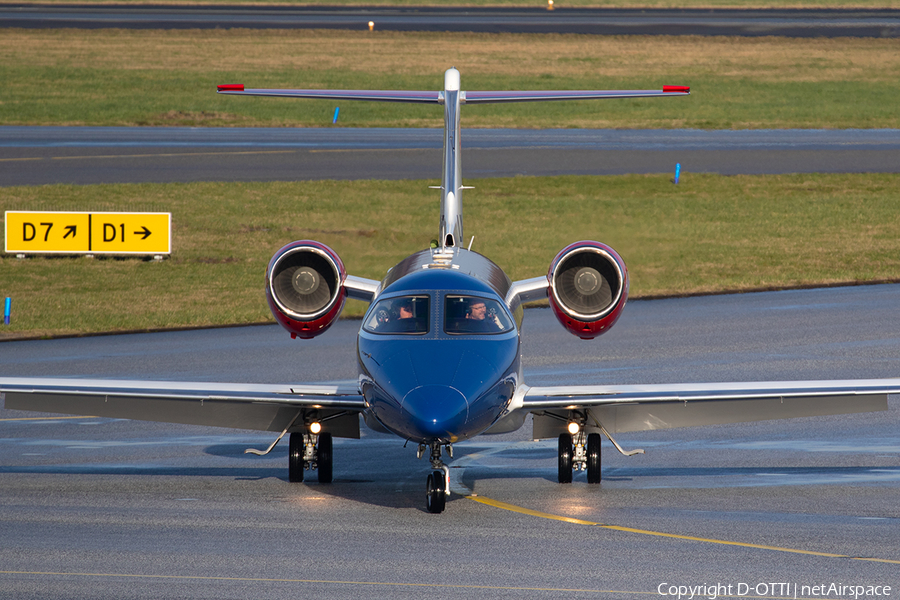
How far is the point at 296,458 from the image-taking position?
1586 centimetres

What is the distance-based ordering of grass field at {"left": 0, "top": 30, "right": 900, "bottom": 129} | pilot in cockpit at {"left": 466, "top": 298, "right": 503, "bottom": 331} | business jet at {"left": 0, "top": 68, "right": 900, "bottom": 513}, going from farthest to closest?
grass field at {"left": 0, "top": 30, "right": 900, "bottom": 129}, pilot in cockpit at {"left": 466, "top": 298, "right": 503, "bottom": 331}, business jet at {"left": 0, "top": 68, "right": 900, "bottom": 513}

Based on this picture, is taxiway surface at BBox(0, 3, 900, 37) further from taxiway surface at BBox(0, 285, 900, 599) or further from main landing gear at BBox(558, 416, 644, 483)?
main landing gear at BBox(558, 416, 644, 483)

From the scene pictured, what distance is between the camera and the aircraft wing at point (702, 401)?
14922mm

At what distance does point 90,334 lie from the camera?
27.0 metres

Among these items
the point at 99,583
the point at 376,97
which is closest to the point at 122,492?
the point at 99,583

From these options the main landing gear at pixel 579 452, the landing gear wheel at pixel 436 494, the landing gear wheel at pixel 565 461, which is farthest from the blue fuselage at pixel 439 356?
the landing gear wheel at pixel 565 461

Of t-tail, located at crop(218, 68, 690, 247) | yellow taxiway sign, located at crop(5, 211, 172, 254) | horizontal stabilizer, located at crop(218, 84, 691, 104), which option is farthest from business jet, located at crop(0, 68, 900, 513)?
yellow taxiway sign, located at crop(5, 211, 172, 254)

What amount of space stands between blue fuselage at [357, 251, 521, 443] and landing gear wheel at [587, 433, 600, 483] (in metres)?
1.68

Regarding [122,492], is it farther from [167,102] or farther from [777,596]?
[167,102]

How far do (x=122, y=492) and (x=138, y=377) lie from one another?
7273 mm

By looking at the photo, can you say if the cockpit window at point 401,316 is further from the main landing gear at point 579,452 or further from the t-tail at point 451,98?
the t-tail at point 451,98

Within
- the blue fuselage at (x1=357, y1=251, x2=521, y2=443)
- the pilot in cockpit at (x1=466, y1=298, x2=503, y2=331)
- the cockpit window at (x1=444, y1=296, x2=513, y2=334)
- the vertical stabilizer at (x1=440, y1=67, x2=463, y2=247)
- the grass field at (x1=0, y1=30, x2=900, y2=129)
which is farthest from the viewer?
the grass field at (x1=0, y1=30, x2=900, y2=129)

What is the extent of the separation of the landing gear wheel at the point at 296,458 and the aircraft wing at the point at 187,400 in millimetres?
287

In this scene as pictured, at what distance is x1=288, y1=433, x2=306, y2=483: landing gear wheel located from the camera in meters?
15.8
